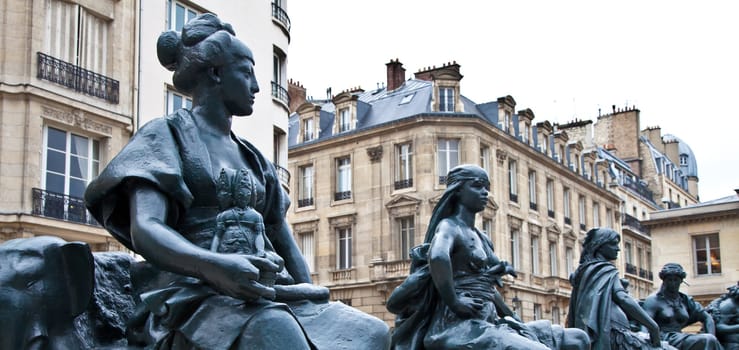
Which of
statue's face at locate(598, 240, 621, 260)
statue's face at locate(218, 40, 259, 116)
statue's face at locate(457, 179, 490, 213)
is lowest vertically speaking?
statue's face at locate(598, 240, 621, 260)

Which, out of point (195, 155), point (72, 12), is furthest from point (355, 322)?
point (72, 12)

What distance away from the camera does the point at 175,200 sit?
3.56 m

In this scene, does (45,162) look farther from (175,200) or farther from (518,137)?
(518,137)

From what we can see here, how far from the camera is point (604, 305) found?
8.08 metres

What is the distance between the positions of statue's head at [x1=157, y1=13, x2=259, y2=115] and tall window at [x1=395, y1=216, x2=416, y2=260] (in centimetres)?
3678

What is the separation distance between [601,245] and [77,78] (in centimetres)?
1660

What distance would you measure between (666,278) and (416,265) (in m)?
4.30

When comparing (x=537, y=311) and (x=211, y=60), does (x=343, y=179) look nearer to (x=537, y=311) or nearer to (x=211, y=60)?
(x=537, y=311)

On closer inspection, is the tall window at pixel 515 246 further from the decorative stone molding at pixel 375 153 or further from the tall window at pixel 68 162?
the tall window at pixel 68 162

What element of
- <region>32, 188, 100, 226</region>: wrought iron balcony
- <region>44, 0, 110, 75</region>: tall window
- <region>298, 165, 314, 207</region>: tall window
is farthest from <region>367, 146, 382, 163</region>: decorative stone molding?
<region>32, 188, 100, 226</region>: wrought iron balcony

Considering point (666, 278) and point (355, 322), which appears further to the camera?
point (666, 278)

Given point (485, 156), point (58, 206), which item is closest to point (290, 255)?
point (58, 206)

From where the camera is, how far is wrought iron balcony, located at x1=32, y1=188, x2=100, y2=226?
67.1 feet

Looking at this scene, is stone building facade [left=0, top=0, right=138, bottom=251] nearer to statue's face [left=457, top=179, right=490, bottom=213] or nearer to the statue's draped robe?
statue's face [left=457, top=179, right=490, bottom=213]
